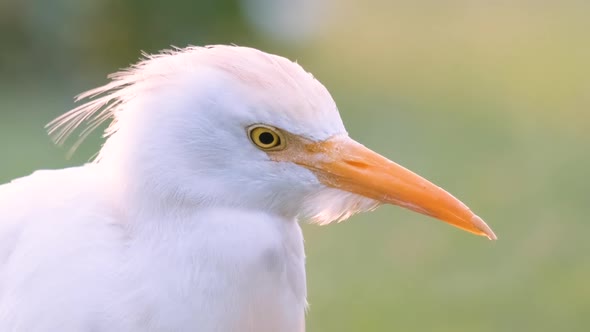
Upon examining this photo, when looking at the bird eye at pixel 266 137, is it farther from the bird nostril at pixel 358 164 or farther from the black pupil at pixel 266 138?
the bird nostril at pixel 358 164

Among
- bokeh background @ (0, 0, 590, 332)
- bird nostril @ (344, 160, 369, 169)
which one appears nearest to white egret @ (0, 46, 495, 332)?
bird nostril @ (344, 160, 369, 169)

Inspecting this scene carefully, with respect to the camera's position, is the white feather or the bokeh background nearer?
the white feather

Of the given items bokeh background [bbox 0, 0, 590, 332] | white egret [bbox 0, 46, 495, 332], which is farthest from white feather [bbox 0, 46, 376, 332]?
bokeh background [bbox 0, 0, 590, 332]

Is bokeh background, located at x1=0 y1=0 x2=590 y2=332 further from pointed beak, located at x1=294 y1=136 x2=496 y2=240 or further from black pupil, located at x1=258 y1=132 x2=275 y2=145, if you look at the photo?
black pupil, located at x1=258 y1=132 x2=275 y2=145

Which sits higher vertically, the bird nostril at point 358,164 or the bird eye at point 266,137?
the bird nostril at point 358,164

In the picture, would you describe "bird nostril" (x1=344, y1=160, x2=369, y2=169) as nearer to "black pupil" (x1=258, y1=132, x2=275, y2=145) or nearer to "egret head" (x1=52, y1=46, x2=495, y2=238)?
"egret head" (x1=52, y1=46, x2=495, y2=238)

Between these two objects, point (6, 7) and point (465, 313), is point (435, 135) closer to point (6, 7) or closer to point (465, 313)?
point (465, 313)

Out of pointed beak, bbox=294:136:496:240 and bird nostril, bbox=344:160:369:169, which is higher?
bird nostril, bbox=344:160:369:169

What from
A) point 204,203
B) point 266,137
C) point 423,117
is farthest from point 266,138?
point 423,117

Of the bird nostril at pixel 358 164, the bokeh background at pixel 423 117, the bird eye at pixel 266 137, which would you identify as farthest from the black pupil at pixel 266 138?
the bokeh background at pixel 423 117
